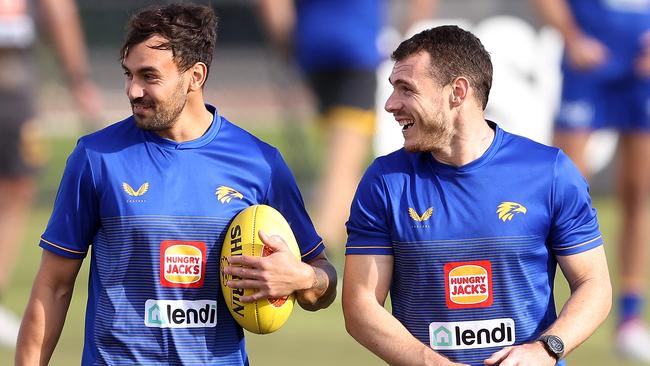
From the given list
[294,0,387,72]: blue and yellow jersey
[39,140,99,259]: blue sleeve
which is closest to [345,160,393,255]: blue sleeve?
[39,140,99,259]: blue sleeve

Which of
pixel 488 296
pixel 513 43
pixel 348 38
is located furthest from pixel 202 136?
pixel 513 43

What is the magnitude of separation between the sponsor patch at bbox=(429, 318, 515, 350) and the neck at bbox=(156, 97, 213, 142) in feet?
3.18

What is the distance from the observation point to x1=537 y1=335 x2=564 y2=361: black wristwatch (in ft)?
13.8

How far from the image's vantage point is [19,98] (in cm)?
820

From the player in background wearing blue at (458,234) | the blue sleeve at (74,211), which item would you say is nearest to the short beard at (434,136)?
the player in background wearing blue at (458,234)

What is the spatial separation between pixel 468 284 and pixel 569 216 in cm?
38

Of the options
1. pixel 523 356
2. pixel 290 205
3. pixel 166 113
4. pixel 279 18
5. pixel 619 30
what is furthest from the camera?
pixel 279 18

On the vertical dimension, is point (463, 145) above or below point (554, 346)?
above

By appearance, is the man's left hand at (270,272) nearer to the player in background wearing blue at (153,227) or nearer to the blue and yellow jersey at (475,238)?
the player in background wearing blue at (153,227)

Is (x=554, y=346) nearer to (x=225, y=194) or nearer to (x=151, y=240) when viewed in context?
(x=225, y=194)

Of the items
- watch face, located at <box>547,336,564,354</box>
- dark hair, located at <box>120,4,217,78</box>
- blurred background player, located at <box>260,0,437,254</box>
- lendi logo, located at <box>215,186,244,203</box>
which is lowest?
watch face, located at <box>547,336,564,354</box>

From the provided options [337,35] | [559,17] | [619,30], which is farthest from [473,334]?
[337,35]

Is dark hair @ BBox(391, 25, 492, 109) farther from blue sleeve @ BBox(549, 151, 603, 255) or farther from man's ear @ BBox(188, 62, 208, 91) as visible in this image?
man's ear @ BBox(188, 62, 208, 91)

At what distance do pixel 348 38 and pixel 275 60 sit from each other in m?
6.00
